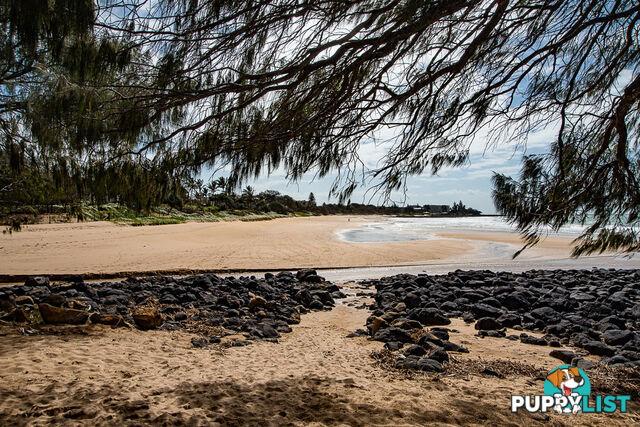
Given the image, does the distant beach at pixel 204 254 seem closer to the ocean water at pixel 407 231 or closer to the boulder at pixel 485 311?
the ocean water at pixel 407 231

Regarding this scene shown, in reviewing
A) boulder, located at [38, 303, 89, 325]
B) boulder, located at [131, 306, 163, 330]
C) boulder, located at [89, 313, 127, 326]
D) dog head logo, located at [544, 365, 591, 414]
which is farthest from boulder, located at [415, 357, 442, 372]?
boulder, located at [38, 303, 89, 325]

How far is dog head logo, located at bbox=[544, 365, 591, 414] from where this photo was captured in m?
2.28

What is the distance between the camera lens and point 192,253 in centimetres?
1054

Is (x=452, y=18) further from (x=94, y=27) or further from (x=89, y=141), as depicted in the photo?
(x=89, y=141)

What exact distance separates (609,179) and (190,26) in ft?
10.6

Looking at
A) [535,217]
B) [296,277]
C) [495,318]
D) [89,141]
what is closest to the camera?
[89,141]

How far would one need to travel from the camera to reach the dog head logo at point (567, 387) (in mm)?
2279

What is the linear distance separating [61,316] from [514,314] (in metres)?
4.97

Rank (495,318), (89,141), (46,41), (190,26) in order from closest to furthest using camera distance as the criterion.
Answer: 1. (46,41)
2. (190,26)
3. (89,141)
4. (495,318)

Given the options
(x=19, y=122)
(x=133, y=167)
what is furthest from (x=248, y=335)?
(x=19, y=122)

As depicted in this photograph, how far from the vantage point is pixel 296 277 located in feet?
23.4

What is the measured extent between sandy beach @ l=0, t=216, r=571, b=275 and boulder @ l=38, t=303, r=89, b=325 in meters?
4.45

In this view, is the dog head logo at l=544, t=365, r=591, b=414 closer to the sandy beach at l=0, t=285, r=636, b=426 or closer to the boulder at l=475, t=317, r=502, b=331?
the sandy beach at l=0, t=285, r=636, b=426

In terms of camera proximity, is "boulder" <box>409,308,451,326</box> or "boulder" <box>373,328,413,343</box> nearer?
"boulder" <box>373,328,413,343</box>
